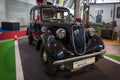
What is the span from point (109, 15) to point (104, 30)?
1220 millimetres

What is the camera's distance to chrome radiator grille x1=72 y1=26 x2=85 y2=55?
8.67 ft

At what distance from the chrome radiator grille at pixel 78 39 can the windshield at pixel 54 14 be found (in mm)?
1684

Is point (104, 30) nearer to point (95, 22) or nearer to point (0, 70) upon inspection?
point (95, 22)

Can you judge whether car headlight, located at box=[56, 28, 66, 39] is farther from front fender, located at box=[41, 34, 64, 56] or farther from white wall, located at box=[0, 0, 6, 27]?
white wall, located at box=[0, 0, 6, 27]

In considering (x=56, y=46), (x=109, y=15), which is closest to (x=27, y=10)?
(x=109, y=15)

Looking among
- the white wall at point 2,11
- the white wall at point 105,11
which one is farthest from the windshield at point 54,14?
the white wall at point 2,11

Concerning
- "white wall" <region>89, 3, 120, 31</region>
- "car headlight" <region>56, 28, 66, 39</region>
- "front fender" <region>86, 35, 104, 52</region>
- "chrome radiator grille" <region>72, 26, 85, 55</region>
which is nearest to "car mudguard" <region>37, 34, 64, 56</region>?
"car headlight" <region>56, 28, 66, 39</region>

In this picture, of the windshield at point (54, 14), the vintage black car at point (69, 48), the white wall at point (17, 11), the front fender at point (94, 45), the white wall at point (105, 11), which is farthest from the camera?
the white wall at point (17, 11)

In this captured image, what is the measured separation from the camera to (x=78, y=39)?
272 cm

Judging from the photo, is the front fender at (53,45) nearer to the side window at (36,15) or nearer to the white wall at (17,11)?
the side window at (36,15)

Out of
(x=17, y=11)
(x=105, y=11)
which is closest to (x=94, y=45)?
(x=105, y=11)

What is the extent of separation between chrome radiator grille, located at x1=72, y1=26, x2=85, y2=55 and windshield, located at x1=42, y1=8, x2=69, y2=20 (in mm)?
1684

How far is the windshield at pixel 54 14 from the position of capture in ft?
13.6

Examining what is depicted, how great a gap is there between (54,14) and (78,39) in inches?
75.6
